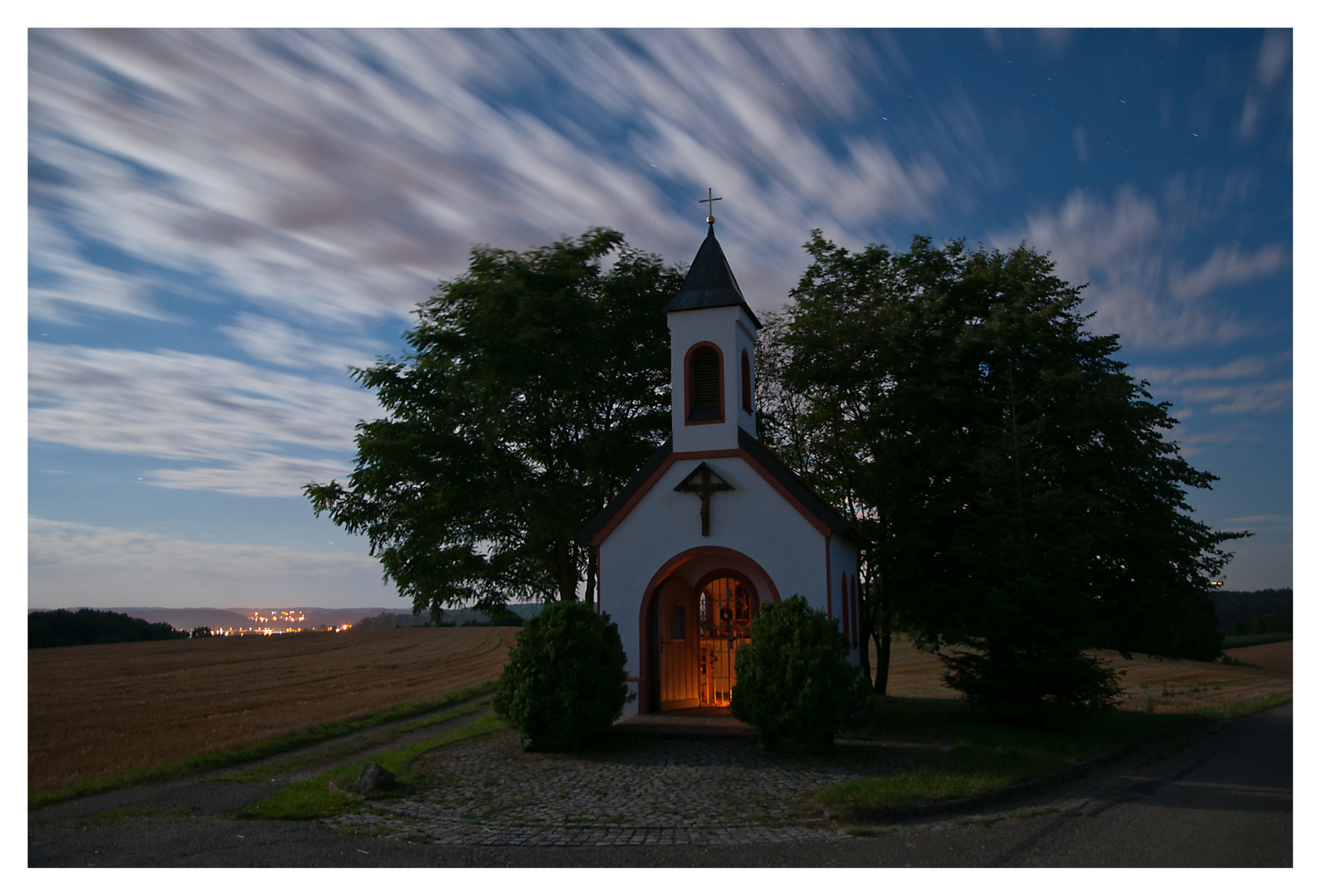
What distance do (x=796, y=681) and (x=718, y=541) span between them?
3645 millimetres

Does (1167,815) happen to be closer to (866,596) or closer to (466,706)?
(866,596)

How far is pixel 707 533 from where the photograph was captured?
51.9 feet

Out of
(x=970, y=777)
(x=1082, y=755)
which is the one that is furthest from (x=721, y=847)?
(x=1082, y=755)

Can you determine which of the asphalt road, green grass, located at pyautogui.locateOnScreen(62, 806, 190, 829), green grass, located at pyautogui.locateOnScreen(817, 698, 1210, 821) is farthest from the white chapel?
green grass, located at pyautogui.locateOnScreen(62, 806, 190, 829)

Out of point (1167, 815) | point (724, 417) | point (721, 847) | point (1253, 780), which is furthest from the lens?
point (724, 417)

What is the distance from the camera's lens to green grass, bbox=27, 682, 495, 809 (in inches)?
425

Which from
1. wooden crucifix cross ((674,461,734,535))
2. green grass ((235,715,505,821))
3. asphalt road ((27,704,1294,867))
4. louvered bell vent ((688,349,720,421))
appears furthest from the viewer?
louvered bell vent ((688,349,720,421))

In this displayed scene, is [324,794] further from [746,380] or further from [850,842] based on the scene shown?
[746,380]

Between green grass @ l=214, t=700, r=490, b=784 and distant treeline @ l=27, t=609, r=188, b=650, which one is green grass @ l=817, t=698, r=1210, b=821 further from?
distant treeline @ l=27, t=609, r=188, b=650

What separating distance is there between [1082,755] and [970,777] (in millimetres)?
3737

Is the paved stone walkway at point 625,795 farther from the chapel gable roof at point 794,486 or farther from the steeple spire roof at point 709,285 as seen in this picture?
the steeple spire roof at point 709,285

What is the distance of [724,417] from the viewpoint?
16484 mm

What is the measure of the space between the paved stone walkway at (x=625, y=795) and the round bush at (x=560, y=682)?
0.45 m

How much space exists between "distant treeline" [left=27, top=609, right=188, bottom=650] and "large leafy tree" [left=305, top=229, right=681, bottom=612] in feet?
65.3
